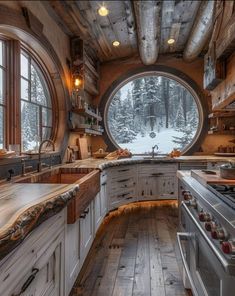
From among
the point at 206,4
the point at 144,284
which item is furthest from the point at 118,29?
the point at 144,284

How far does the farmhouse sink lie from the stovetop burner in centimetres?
80

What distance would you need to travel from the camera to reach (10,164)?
1800mm

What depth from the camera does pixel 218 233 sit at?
86cm

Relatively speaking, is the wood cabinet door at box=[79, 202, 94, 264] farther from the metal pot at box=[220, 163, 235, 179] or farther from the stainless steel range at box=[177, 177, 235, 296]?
the metal pot at box=[220, 163, 235, 179]

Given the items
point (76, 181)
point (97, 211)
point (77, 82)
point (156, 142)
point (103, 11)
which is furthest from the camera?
point (156, 142)

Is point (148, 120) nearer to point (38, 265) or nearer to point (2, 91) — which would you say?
point (2, 91)

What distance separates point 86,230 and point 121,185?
1625 mm

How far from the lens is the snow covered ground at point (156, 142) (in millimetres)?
4461

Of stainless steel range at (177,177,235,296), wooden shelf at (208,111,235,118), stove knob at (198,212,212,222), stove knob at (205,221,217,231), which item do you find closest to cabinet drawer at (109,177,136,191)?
wooden shelf at (208,111,235,118)

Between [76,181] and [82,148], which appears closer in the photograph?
[76,181]

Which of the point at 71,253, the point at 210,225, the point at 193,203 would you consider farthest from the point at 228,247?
the point at 71,253

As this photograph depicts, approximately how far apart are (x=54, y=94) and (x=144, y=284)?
2195 mm

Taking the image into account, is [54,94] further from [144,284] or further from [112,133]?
[144,284]

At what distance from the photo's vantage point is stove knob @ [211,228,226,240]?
2.72 ft
